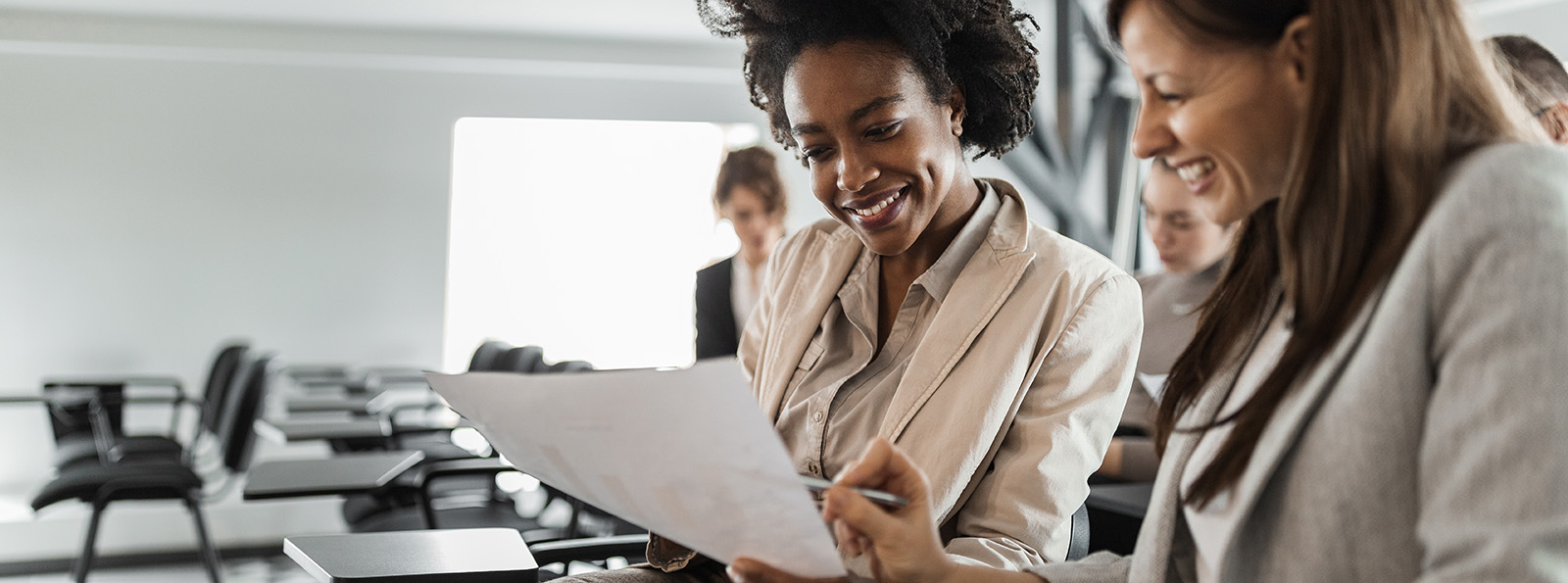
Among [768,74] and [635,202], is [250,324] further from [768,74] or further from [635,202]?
[768,74]

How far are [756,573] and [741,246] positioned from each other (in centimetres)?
240

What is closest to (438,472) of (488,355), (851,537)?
(851,537)

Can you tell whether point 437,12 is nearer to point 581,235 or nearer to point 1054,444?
point 581,235

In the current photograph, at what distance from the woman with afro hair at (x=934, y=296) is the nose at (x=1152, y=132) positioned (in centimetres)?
45

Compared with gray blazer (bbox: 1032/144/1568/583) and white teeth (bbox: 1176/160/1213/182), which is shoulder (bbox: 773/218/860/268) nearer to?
white teeth (bbox: 1176/160/1213/182)

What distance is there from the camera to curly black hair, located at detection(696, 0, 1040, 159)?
1.49 m

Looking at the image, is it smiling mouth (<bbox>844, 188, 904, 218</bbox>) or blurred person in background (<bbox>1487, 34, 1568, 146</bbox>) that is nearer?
smiling mouth (<bbox>844, 188, 904, 218</bbox>)

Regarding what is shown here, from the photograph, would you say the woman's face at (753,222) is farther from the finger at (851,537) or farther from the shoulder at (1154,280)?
the finger at (851,537)

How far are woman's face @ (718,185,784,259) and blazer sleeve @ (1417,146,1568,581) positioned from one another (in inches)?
101

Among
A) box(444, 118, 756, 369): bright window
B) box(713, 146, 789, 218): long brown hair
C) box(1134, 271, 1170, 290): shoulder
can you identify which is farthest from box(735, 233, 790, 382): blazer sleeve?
box(444, 118, 756, 369): bright window

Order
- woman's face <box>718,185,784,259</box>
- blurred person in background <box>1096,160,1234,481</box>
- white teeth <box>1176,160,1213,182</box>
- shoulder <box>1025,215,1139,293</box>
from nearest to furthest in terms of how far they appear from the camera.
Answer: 1. white teeth <box>1176,160,1213,182</box>
2. shoulder <box>1025,215,1139,293</box>
3. blurred person in background <box>1096,160,1234,481</box>
4. woman's face <box>718,185,784,259</box>

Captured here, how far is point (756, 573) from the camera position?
3.21 ft

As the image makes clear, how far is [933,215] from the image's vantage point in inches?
60.6

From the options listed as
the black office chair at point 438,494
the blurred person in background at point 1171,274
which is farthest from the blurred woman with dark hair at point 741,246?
the blurred person in background at point 1171,274
